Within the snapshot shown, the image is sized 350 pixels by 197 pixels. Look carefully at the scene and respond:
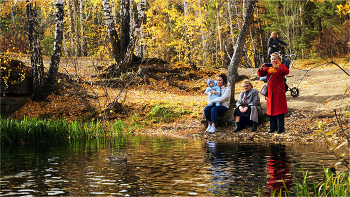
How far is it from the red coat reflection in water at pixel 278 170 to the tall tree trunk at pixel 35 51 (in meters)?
10.7

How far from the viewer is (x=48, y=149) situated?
8.34 meters

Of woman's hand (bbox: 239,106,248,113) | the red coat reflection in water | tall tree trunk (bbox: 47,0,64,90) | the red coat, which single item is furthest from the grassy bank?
tall tree trunk (bbox: 47,0,64,90)

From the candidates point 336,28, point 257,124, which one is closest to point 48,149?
point 257,124

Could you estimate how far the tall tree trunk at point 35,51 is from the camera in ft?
48.1

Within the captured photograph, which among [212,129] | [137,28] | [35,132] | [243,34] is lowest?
[212,129]

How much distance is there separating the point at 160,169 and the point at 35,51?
11148mm

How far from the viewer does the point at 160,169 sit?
5703 millimetres

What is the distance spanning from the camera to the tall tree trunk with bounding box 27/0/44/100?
48.1 feet

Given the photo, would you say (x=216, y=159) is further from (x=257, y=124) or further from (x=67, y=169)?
(x=257, y=124)

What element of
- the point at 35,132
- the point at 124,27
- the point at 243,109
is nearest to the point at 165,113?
the point at 243,109

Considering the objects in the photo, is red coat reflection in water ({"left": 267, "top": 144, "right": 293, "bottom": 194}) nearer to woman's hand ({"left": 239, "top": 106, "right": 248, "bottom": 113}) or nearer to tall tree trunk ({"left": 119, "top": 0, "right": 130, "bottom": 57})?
woman's hand ({"left": 239, "top": 106, "right": 248, "bottom": 113})

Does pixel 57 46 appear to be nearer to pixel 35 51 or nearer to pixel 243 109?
pixel 35 51

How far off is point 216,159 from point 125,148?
2.58 meters

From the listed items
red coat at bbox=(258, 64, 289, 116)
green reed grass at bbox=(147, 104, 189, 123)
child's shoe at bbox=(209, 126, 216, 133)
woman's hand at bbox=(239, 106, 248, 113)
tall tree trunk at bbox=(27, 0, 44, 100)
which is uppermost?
tall tree trunk at bbox=(27, 0, 44, 100)
